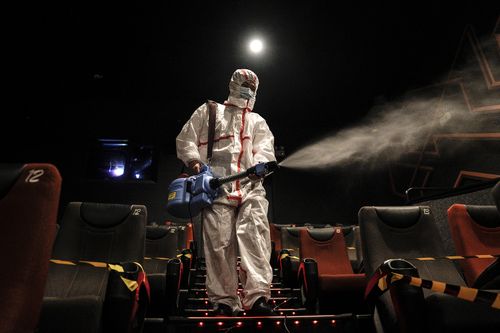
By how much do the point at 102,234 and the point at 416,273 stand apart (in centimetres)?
208

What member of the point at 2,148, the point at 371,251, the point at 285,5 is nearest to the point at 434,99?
the point at 285,5

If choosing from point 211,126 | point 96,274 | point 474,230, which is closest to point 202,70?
point 211,126

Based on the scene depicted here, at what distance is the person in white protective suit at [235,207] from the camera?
2328mm

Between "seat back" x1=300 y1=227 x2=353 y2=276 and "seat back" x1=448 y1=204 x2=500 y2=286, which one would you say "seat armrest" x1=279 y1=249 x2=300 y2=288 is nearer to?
"seat back" x1=300 y1=227 x2=353 y2=276

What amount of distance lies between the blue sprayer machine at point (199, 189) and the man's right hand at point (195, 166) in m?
0.06

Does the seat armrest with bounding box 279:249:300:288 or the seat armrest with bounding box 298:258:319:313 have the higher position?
the seat armrest with bounding box 279:249:300:288

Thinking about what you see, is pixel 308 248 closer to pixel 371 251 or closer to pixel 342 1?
pixel 371 251

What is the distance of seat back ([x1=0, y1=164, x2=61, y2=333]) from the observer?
798 mm

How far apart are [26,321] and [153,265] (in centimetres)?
395

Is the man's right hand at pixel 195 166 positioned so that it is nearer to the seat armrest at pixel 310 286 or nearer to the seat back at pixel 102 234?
the seat back at pixel 102 234

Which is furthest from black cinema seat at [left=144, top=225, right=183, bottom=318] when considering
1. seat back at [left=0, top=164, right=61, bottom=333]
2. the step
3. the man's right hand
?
seat back at [left=0, top=164, right=61, bottom=333]

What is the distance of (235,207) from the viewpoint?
2.60 meters

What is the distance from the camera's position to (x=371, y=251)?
2295 millimetres

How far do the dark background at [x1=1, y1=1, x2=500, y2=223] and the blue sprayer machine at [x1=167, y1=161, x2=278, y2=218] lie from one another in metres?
3.51
